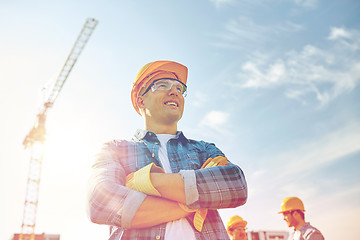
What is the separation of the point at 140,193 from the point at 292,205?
6413 millimetres

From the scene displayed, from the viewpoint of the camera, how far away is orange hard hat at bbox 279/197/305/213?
24.6ft

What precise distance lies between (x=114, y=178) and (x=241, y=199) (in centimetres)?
91

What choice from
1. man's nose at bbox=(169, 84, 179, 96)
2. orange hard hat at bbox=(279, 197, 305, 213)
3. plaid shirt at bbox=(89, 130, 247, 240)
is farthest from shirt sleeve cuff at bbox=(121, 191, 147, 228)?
orange hard hat at bbox=(279, 197, 305, 213)

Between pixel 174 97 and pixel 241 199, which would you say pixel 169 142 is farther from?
pixel 241 199

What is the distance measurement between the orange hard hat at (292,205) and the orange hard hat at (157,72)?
18.7 ft

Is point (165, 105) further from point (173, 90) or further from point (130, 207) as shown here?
point (130, 207)

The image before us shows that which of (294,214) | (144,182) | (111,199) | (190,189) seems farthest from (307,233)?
(111,199)

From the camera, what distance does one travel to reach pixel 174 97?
9.43 ft

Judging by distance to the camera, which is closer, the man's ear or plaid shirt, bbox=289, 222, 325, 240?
the man's ear

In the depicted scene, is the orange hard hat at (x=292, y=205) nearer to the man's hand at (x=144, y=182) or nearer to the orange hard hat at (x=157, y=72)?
the orange hard hat at (x=157, y=72)

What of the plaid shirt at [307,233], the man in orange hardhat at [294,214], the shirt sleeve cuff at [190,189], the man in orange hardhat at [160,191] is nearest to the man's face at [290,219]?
the man in orange hardhat at [294,214]

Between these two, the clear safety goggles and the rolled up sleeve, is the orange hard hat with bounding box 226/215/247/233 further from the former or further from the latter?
the rolled up sleeve

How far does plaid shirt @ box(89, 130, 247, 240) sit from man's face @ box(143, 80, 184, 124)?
353 mm

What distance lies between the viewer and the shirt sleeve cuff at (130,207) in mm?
1982
